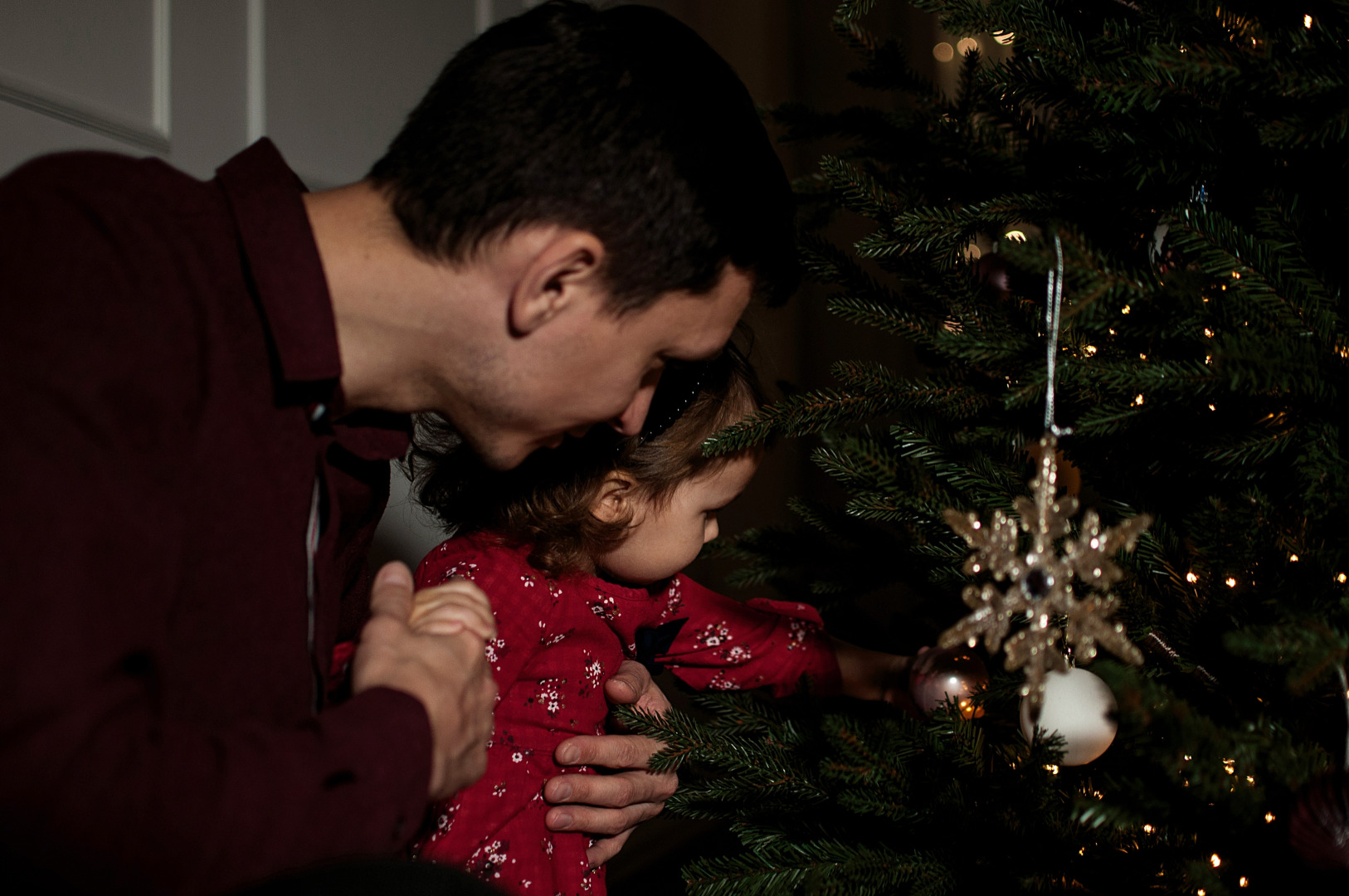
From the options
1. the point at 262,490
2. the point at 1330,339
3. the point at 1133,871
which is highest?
the point at 1330,339

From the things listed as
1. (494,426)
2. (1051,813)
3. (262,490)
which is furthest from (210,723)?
(1051,813)

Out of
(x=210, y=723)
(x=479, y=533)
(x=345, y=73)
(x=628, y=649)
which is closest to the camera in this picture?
(x=210, y=723)

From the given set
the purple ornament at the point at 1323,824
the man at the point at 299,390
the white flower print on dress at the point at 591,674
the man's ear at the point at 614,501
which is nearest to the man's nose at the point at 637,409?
the man at the point at 299,390

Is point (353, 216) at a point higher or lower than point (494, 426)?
higher

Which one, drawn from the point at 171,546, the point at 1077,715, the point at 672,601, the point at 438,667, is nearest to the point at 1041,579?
the point at 1077,715

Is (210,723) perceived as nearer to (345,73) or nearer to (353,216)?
(353,216)

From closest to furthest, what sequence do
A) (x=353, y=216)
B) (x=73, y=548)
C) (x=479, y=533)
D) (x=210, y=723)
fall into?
(x=73, y=548) → (x=210, y=723) → (x=353, y=216) → (x=479, y=533)

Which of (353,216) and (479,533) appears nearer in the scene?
(353,216)

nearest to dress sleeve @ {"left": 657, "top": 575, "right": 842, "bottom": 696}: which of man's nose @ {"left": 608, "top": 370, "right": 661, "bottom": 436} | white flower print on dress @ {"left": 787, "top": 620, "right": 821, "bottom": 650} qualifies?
white flower print on dress @ {"left": 787, "top": 620, "right": 821, "bottom": 650}

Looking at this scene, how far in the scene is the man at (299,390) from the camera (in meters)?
0.46

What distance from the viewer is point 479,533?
3.95 ft

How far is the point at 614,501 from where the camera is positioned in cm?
121

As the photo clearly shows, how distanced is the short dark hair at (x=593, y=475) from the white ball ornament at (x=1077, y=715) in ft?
1.86

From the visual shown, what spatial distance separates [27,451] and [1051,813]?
701mm
